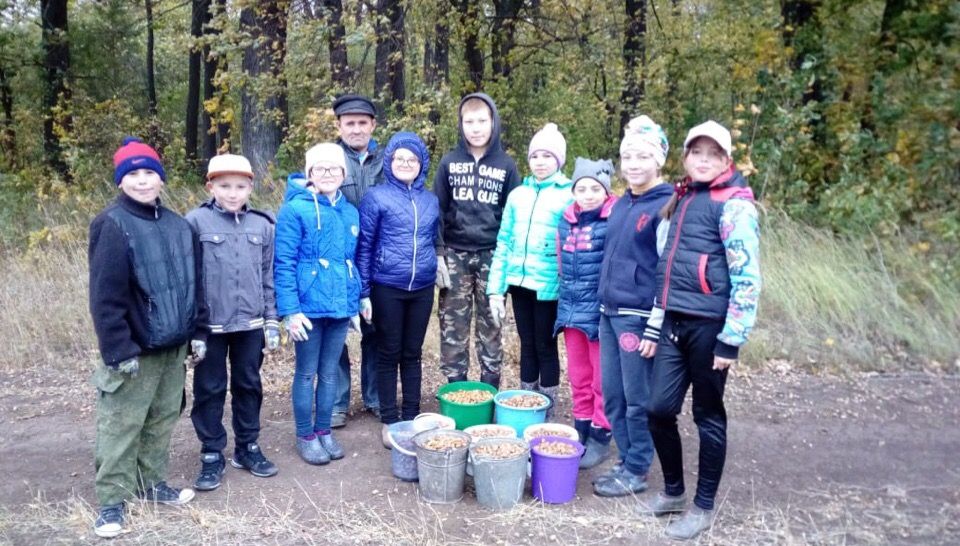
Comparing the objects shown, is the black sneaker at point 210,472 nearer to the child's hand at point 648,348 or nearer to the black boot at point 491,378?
the black boot at point 491,378

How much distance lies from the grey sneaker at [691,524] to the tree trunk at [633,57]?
8.44m

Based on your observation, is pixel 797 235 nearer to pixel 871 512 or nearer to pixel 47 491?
pixel 871 512

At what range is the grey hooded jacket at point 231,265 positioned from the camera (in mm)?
3826

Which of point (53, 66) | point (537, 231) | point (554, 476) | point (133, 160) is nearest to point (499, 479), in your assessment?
point (554, 476)

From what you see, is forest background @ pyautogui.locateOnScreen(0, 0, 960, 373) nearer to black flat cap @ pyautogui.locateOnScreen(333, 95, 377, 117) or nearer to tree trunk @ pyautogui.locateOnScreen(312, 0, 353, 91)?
tree trunk @ pyautogui.locateOnScreen(312, 0, 353, 91)

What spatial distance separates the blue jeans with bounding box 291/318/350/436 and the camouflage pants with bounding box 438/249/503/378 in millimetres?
702

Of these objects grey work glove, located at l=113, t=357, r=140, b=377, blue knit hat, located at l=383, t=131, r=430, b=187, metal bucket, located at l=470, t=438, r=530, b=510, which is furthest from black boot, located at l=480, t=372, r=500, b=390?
grey work glove, located at l=113, t=357, r=140, b=377

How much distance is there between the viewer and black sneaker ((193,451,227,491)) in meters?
4.02

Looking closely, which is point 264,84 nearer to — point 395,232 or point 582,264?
point 395,232

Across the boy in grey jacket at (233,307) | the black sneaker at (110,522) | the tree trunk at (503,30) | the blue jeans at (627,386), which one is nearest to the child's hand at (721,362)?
the blue jeans at (627,386)

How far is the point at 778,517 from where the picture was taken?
3740 mm

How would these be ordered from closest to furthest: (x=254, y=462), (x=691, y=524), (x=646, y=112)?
(x=691, y=524) < (x=254, y=462) < (x=646, y=112)

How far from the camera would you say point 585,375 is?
171 inches

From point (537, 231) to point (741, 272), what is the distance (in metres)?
1.45
